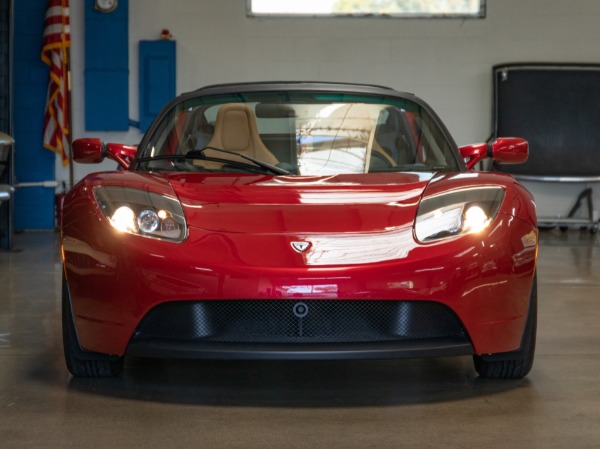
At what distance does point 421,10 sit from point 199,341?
8.70 m

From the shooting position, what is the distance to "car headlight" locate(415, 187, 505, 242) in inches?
117

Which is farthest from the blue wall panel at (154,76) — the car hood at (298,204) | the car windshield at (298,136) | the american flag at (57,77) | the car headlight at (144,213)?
the car headlight at (144,213)

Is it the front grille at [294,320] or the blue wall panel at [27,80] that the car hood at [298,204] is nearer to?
the front grille at [294,320]

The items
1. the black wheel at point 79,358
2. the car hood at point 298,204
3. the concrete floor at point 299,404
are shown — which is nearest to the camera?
the concrete floor at point 299,404

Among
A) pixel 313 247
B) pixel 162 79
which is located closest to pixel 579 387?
pixel 313 247

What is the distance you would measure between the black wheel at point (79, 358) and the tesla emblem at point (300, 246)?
0.68 meters

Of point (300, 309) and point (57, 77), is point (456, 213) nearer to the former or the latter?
point (300, 309)

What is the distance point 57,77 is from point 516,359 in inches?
323

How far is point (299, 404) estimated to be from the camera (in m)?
2.94

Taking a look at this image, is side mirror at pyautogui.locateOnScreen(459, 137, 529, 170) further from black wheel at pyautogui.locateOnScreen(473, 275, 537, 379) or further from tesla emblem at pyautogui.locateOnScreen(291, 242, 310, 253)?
tesla emblem at pyautogui.locateOnScreen(291, 242, 310, 253)

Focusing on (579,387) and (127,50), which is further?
(127,50)

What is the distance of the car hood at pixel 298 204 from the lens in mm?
2943

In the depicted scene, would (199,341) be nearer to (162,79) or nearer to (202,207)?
(202,207)

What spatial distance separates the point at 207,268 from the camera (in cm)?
281
